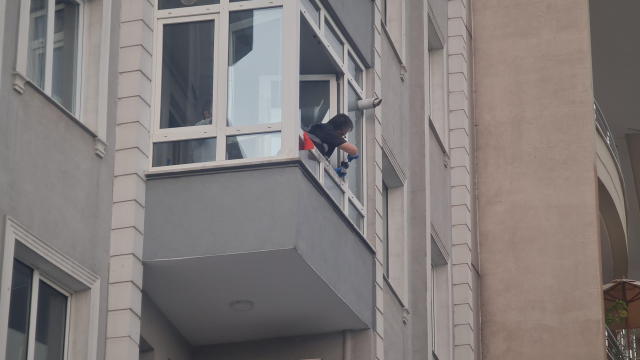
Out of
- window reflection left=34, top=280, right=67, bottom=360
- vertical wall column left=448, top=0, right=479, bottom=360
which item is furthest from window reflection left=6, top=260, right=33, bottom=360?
vertical wall column left=448, top=0, right=479, bottom=360

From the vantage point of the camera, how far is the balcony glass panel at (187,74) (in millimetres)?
13453

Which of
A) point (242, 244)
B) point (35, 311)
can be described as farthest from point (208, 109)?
point (35, 311)

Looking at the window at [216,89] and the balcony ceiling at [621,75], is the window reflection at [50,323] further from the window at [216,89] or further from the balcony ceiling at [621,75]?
the balcony ceiling at [621,75]

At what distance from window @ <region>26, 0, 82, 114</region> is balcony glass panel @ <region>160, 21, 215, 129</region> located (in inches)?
51.9

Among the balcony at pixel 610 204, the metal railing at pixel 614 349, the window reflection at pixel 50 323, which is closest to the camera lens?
the window reflection at pixel 50 323

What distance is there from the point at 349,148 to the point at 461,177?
9590 millimetres

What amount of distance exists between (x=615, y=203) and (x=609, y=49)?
6.39 meters

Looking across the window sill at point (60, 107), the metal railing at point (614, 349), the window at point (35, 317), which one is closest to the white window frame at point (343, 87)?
the window sill at point (60, 107)

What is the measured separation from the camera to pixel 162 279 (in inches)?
520

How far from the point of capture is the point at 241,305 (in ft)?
46.7

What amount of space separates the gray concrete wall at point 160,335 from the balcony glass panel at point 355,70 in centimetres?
457

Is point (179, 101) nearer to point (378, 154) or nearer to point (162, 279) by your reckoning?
point (162, 279)

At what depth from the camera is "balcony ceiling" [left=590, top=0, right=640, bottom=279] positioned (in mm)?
34094

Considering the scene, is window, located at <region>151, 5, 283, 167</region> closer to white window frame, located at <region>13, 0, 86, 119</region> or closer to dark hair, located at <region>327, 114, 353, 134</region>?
white window frame, located at <region>13, 0, 86, 119</region>
